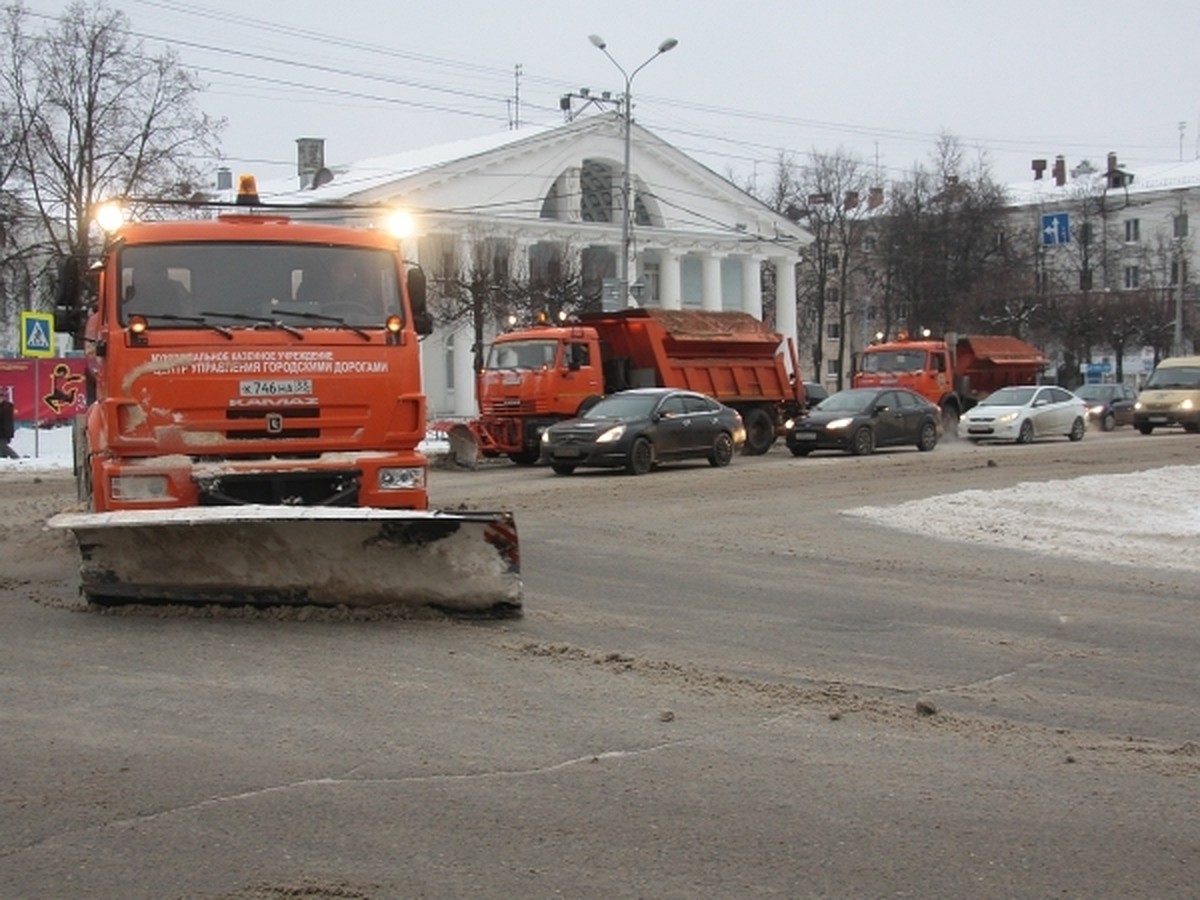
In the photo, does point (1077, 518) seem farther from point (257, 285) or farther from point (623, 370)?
point (623, 370)

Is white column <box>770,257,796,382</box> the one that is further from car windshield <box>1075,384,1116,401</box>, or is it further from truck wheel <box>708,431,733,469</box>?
truck wheel <box>708,431,733,469</box>

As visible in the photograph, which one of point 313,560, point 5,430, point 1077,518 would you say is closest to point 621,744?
point 313,560

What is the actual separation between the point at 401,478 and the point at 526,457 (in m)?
18.9

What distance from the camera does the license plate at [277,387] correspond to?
10.5 m

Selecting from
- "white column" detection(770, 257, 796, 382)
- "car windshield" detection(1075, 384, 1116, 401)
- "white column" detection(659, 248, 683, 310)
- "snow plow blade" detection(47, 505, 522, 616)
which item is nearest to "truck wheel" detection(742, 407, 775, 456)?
"car windshield" detection(1075, 384, 1116, 401)

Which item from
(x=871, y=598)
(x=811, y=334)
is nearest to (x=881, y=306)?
(x=811, y=334)

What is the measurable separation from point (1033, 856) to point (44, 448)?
115 ft

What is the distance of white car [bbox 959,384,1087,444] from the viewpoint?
35812 mm

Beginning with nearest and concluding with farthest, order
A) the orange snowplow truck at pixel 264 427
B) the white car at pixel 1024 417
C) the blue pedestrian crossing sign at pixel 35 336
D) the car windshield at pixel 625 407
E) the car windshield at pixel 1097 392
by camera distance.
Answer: the orange snowplow truck at pixel 264 427 < the car windshield at pixel 625 407 < the blue pedestrian crossing sign at pixel 35 336 < the white car at pixel 1024 417 < the car windshield at pixel 1097 392

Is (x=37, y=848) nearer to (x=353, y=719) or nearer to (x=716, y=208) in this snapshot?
(x=353, y=719)

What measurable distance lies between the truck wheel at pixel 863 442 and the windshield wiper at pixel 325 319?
66.9 feet

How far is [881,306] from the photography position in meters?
76.8

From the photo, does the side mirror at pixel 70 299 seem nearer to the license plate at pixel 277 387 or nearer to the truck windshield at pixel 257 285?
the truck windshield at pixel 257 285

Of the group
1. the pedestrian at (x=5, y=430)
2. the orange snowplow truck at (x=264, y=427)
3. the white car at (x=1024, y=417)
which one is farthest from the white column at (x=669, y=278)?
the orange snowplow truck at (x=264, y=427)
